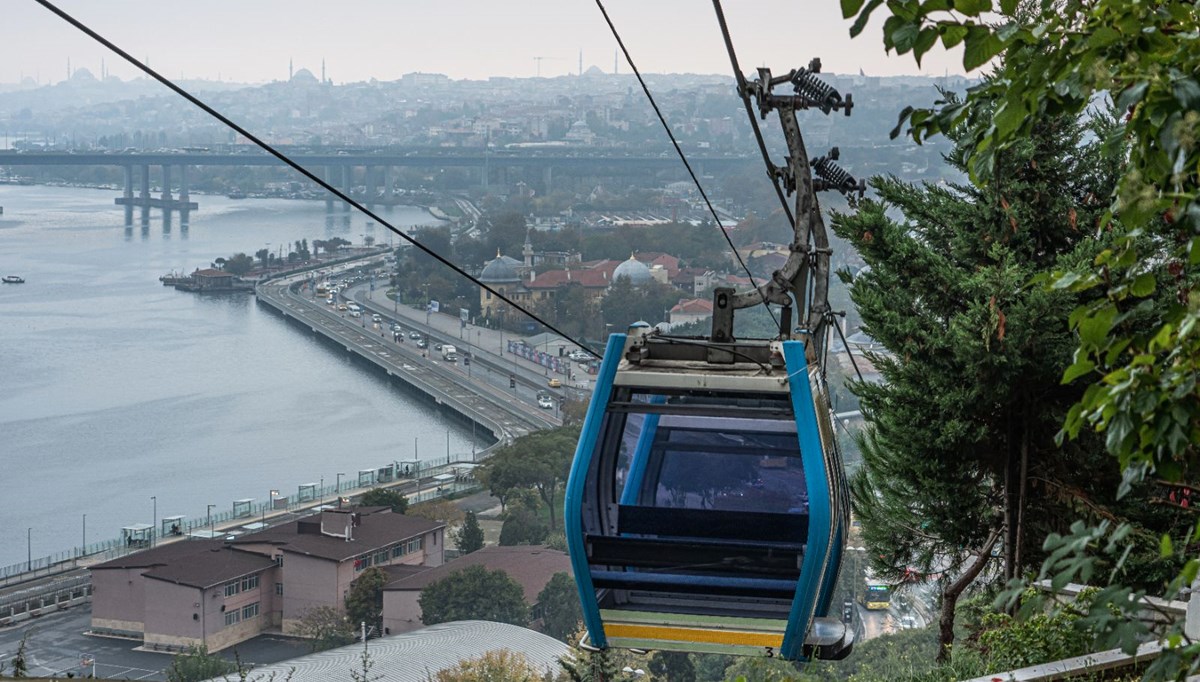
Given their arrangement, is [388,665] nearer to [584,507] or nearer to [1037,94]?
[584,507]

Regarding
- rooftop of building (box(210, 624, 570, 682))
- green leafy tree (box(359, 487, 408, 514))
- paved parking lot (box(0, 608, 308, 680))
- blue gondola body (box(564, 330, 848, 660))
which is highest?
blue gondola body (box(564, 330, 848, 660))

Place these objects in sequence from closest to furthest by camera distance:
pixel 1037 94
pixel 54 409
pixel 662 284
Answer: pixel 1037 94, pixel 54 409, pixel 662 284

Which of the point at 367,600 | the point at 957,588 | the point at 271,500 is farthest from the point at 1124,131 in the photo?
the point at 271,500

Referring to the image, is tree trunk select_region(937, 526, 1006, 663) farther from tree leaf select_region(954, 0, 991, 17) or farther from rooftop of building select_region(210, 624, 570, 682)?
rooftop of building select_region(210, 624, 570, 682)

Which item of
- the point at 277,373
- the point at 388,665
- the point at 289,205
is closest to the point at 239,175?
the point at 289,205

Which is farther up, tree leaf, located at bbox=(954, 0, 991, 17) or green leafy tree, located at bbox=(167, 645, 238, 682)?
tree leaf, located at bbox=(954, 0, 991, 17)

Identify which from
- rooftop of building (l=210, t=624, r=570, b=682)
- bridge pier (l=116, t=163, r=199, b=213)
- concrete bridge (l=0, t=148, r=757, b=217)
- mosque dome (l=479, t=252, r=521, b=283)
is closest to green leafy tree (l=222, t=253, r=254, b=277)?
concrete bridge (l=0, t=148, r=757, b=217)

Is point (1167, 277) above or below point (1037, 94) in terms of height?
below
